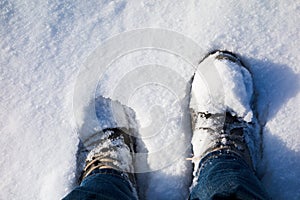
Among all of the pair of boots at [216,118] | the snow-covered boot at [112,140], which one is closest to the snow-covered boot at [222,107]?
the pair of boots at [216,118]

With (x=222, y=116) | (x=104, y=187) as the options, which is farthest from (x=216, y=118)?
(x=104, y=187)

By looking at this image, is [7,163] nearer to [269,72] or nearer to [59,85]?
[59,85]

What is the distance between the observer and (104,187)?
3.22 feet

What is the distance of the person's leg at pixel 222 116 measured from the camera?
3.60ft

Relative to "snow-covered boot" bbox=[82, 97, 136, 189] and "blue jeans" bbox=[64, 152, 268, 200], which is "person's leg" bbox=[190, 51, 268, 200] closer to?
"blue jeans" bbox=[64, 152, 268, 200]

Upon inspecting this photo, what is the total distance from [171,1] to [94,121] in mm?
545

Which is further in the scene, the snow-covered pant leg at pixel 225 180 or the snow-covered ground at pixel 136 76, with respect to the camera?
the snow-covered ground at pixel 136 76

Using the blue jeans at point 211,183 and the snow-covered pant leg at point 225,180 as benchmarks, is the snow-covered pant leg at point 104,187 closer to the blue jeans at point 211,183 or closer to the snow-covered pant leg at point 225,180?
the blue jeans at point 211,183

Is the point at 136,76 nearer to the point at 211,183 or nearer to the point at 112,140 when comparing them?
the point at 112,140

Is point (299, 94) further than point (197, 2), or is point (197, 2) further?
point (197, 2)

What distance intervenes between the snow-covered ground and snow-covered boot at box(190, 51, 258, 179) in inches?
1.8

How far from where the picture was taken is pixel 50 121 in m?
1.24

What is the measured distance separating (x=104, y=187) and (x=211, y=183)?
0.31m

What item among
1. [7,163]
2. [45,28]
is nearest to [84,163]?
[7,163]
